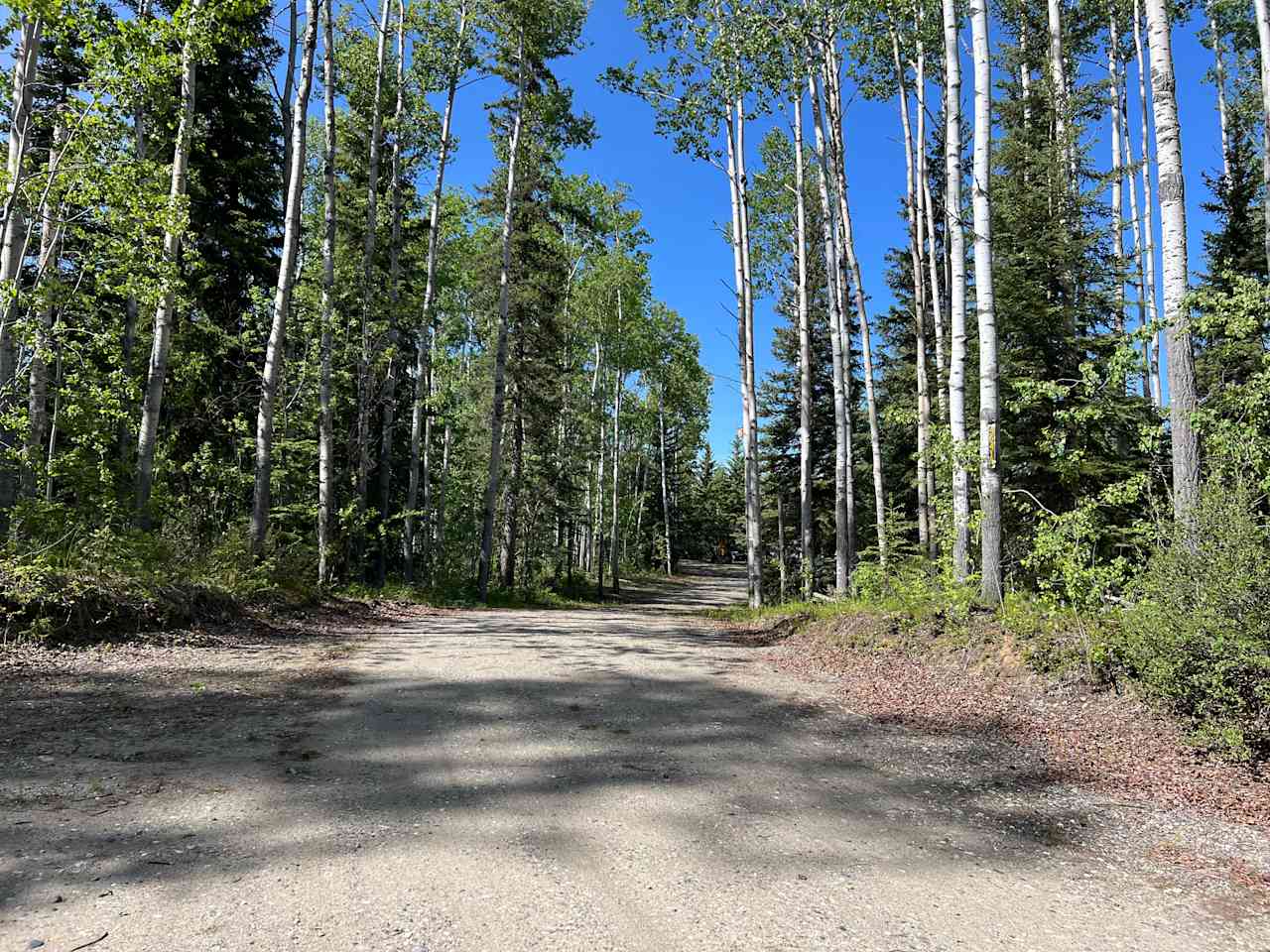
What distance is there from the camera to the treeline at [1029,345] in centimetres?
557

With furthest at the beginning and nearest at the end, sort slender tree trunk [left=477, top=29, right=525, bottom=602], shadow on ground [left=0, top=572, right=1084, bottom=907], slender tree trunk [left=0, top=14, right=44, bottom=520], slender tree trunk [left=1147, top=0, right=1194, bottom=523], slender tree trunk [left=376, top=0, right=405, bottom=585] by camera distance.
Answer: slender tree trunk [left=477, top=29, right=525, bottom=602]
slender tree trunk [left=376, top=0, right=405, bottom=585]
slender tree trunk [left=0, top=14, right=44, bottom=520]
slender tree trunk [left=1147, top=0, right=1194, bottom=523]
shadow on ground [left=0, top=572, right=1084, bottom=907]

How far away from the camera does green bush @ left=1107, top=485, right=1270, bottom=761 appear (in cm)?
451

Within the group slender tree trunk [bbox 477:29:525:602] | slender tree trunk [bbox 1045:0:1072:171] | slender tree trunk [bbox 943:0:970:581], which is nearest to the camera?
slender tree trunk [bbox 943:0:970:581]

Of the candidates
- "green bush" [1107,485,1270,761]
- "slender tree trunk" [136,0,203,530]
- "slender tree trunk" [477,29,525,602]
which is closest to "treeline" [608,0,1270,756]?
"green bush" [1107,485,1270,761]

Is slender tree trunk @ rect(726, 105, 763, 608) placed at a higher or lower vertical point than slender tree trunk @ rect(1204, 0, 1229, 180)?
lower

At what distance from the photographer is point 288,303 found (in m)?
12.2

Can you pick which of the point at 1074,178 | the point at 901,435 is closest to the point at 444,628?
the point at 901,435

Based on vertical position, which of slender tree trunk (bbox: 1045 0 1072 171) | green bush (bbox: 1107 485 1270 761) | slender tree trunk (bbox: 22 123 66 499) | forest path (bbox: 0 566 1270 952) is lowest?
forest path (bbox: 0 566 1270 952)

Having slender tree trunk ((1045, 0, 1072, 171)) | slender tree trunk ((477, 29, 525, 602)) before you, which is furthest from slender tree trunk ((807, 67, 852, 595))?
slender tree trunk ((477, 29, 525, 602))

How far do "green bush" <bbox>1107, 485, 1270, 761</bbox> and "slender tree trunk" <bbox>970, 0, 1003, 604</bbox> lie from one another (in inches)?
99.2

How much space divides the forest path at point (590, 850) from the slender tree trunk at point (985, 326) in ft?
10.3

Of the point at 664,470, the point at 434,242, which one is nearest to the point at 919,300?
the point at 434,242

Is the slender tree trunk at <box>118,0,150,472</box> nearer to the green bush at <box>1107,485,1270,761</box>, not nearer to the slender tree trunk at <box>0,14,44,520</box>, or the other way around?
the slender tree trunk at <box>0,14,44,520</box>

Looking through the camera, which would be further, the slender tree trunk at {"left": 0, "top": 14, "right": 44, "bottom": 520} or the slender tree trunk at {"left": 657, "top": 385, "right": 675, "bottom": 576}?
the slender tree trunk at {"left": 657, "top": 385, "right": 675, "bottom": 576}
